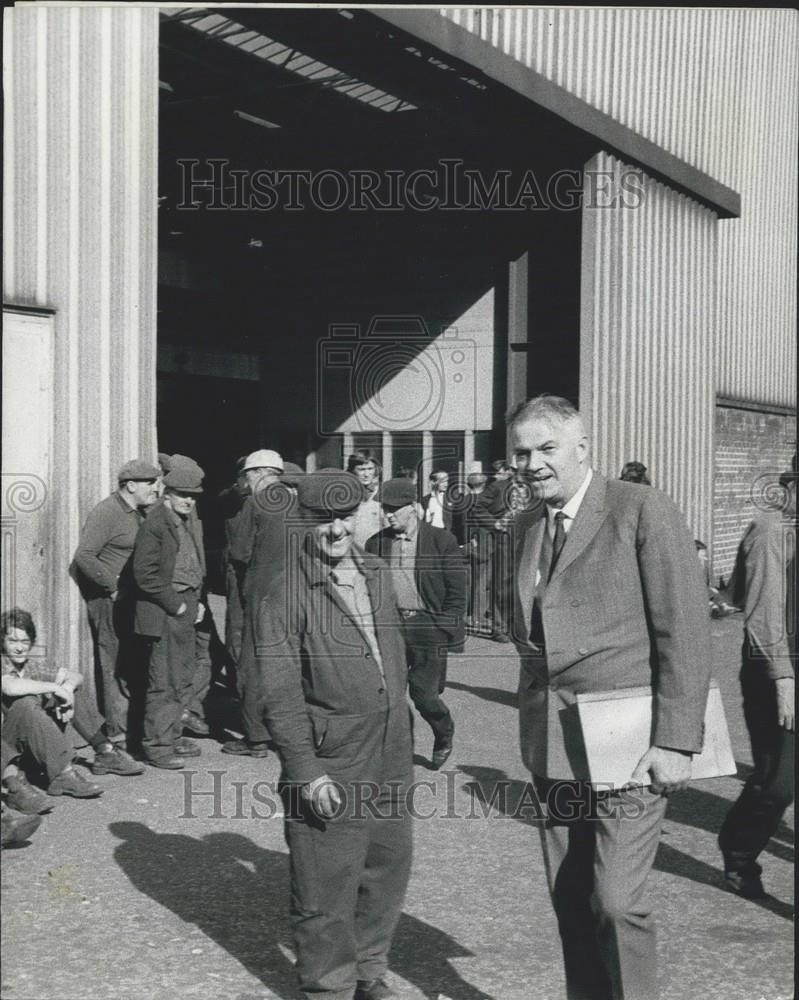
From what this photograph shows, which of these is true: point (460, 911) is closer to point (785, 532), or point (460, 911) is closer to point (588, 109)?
point (785, 532)

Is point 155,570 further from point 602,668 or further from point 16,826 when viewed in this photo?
point 602,668

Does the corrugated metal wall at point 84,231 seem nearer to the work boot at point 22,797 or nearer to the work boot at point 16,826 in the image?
the work boot at point 22,797

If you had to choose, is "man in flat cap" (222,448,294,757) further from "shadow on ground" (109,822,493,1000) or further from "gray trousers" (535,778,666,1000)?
"gray trousers" (535,778,666,1000)

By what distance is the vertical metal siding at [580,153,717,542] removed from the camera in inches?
493

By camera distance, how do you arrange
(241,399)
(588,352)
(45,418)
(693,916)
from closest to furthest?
(693,916), (45,418), (588,352), (241,399)

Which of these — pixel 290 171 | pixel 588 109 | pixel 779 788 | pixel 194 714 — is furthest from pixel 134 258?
pixel 290 171

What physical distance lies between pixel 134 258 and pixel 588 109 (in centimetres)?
582

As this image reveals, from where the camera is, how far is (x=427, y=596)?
6816 mm

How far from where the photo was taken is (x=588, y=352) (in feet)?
41.0

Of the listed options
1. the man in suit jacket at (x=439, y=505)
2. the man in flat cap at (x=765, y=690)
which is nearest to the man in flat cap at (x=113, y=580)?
the man in flat cap at (x=765, y=690)

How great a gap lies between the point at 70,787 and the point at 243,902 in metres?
1.79

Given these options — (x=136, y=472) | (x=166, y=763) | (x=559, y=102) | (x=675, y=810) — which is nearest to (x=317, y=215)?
(x=559, y=102)

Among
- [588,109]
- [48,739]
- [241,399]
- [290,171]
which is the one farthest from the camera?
[241,399]

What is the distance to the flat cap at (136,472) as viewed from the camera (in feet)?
23.2
